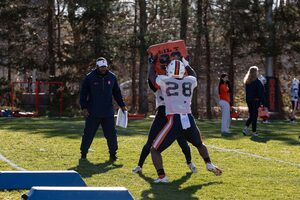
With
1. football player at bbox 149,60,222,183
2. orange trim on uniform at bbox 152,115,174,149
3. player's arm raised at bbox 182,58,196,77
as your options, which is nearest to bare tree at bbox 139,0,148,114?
player's arm raised at bbox 182,58,196,77

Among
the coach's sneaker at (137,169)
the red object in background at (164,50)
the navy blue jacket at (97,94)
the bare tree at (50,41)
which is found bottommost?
the coach's sneaker at (137,169)

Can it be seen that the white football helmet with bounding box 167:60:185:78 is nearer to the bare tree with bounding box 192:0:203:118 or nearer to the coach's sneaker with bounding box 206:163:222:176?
the coach's sneaker with bounding box 206:163:222:176

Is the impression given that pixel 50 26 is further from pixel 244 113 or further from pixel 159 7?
pixel 244 113

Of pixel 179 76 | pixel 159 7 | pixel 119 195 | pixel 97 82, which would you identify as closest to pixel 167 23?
pixel 159 7

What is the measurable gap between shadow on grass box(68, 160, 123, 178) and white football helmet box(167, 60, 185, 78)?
2.15 metres

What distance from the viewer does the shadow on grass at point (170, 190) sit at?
9797 millimetres

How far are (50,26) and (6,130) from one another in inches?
791

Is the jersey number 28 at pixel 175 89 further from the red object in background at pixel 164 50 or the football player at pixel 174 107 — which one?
the red object in background at pixel 164 50

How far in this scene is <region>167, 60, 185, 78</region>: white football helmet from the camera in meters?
10.9

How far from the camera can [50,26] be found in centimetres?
4075

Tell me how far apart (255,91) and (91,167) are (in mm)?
7758

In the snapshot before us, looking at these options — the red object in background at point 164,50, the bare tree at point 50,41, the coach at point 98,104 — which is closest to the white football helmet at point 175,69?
the red object in background at point 164,50

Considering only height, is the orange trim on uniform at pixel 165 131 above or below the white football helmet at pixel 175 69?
below

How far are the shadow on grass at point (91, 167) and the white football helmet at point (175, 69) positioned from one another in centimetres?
215
